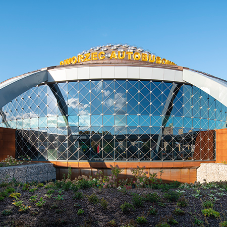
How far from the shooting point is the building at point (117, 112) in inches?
692

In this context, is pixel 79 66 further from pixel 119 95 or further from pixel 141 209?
pixel 141 209

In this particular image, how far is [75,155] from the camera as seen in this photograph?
58.8ft

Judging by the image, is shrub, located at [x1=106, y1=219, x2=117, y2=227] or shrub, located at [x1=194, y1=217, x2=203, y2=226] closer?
shrub, located at [x1=106, y1=219, x2=117, y2=227]

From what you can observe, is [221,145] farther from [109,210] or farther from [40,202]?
[40,202]

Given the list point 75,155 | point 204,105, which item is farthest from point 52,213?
point 204,105

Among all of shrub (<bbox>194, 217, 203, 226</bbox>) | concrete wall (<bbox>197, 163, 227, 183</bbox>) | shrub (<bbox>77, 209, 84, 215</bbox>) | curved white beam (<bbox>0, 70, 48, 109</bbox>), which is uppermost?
curved white beam (<bbox>0, 70, 48, 109</bbox>)

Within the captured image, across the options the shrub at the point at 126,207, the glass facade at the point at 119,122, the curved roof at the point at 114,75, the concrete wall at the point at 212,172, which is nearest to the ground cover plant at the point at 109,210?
the shrub at the point at 126,207

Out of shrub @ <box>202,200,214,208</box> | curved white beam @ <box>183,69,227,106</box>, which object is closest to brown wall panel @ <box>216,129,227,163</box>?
curved white beam @ <box>183,69,227,106</box>

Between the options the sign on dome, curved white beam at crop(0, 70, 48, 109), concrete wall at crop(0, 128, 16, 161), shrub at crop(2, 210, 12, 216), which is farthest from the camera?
concrete wall at crop(0, 128, 16, 161)

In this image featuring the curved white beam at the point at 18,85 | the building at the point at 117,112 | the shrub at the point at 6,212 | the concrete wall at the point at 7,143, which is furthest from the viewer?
the concrete wall at the point at 7,143

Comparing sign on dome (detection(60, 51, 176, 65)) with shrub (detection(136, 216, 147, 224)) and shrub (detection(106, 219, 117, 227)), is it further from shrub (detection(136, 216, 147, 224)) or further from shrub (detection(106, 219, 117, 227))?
shrub (detection(106, 219, 117, 227))

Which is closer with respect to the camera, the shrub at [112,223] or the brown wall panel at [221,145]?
the shrub at [112,223]

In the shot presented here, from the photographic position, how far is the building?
17.6m

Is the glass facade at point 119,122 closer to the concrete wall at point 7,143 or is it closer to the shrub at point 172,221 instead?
the concrete wall at point 7,143
